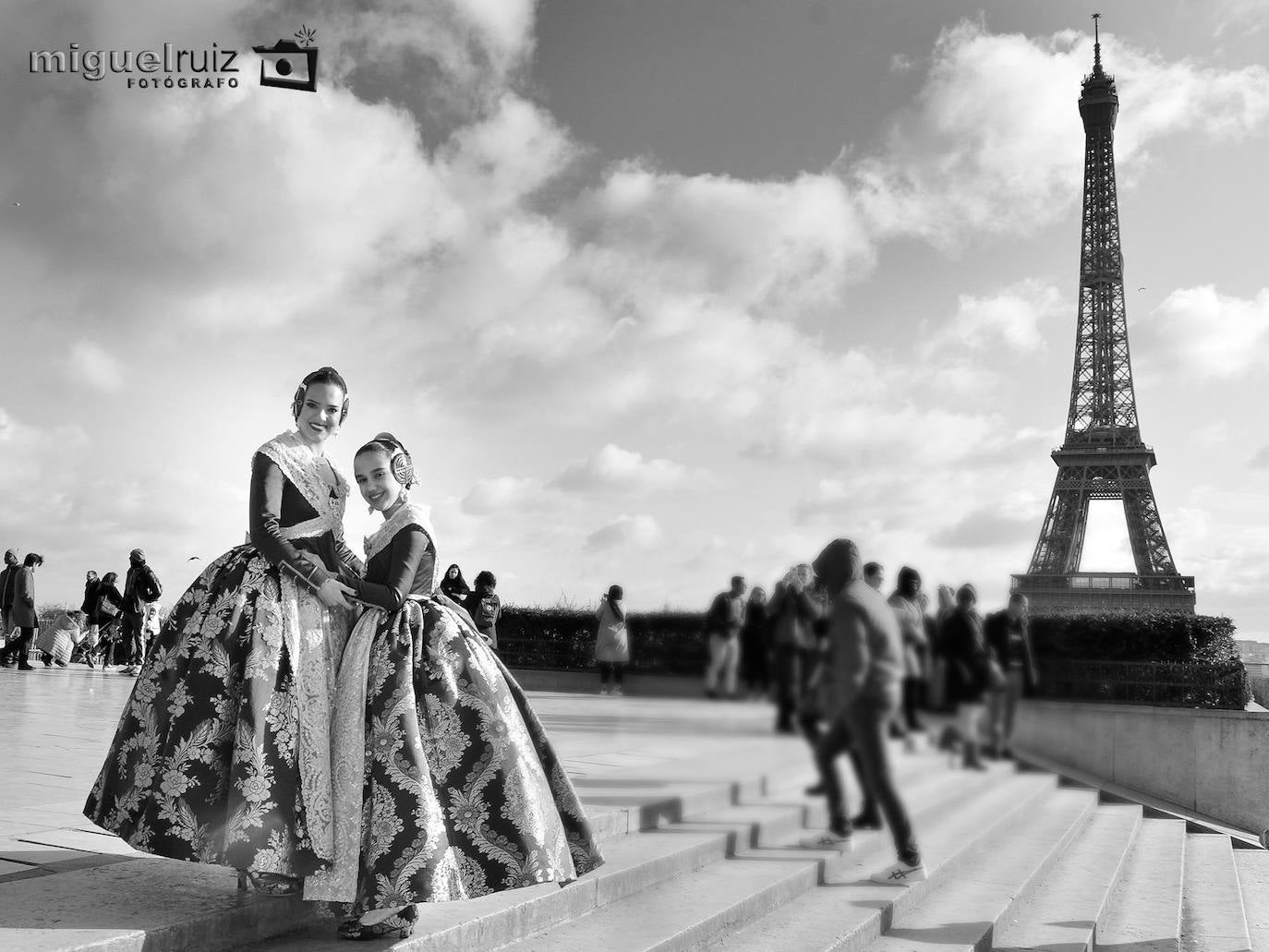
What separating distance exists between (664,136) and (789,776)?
2.60 metres

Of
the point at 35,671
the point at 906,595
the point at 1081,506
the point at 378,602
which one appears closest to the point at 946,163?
the point at 906,595

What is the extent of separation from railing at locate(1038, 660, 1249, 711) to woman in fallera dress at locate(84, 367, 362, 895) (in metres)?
9.61

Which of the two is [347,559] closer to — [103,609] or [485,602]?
[485,602]

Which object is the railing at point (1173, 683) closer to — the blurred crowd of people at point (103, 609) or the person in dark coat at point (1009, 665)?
the blurred crowd of people at point (103, 609)

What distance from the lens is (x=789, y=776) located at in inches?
153

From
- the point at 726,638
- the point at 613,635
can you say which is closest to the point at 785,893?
the point at 726,638

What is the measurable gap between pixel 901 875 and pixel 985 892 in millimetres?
735

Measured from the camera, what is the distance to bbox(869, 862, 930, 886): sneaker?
12.8ft

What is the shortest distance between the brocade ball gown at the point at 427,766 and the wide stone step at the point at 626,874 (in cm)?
22

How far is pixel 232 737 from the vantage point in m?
2.53

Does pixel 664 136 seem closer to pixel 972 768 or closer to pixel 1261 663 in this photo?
pixel 972 768

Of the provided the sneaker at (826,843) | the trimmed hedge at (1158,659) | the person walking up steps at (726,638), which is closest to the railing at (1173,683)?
the trimmed hedge at (1158,659)

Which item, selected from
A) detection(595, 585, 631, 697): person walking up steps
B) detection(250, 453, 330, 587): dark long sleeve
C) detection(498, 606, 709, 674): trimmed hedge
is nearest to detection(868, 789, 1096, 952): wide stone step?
detection(250, 453, 330, 587): dark long sleeve

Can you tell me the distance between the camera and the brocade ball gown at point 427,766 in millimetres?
2459
